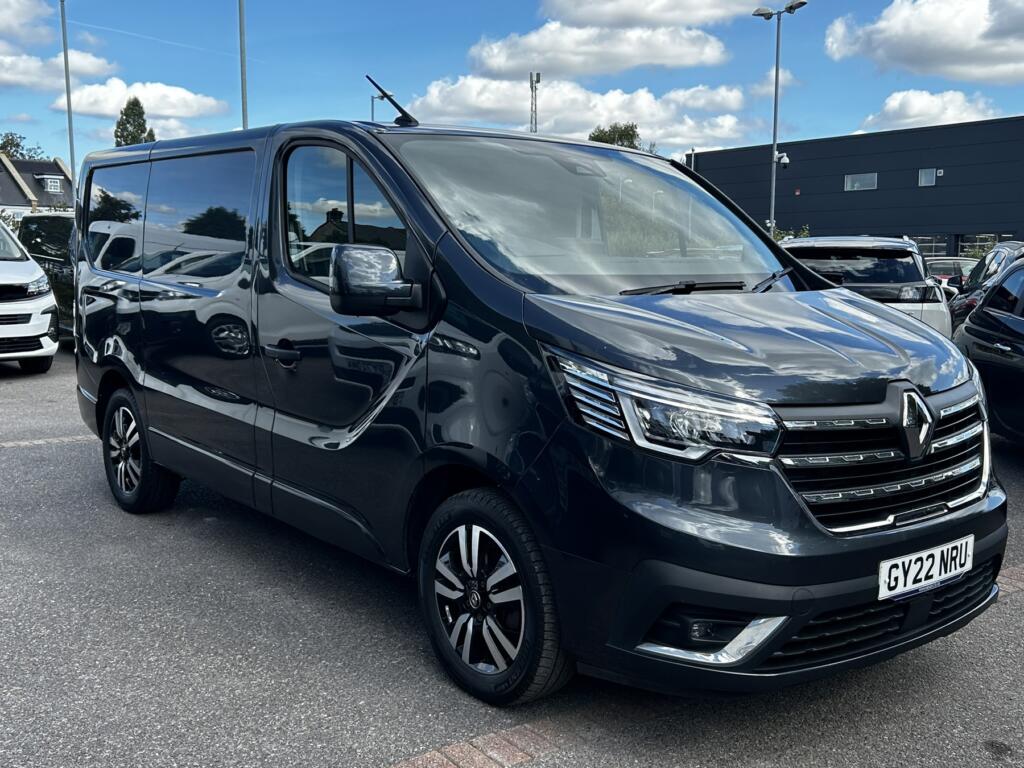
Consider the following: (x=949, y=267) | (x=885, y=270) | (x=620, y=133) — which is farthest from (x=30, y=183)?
(x=885, y=270)

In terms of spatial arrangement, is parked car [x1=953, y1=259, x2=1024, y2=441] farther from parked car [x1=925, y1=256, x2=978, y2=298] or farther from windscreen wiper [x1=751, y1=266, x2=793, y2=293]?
parked car [x1=925, y1=256, x2=978, y2=298]

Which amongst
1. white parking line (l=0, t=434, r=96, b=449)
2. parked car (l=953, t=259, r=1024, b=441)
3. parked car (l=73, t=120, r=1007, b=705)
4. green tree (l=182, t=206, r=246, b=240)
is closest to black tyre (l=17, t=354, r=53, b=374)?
white parking line (l=0, t=434, r=96, b=449)

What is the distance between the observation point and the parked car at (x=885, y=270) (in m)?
9.29

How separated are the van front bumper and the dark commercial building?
4624cm

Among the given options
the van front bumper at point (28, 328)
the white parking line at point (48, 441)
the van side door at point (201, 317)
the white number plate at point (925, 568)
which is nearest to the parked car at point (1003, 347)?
the white number plate at point (925, 568)

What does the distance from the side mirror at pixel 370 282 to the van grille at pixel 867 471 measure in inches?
51.8

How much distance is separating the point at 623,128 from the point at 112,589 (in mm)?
70753

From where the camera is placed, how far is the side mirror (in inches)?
131

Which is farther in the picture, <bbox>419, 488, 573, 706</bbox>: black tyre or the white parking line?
the white parking line

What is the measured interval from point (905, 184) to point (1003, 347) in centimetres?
4898

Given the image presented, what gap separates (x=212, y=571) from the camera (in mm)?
4699

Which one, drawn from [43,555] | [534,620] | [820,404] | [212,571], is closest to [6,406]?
[43,555]

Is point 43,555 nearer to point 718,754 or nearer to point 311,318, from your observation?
point 311,318

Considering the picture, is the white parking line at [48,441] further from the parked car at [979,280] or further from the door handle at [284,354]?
the parked car at [979,280]
